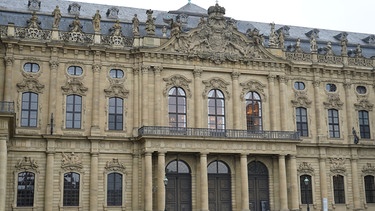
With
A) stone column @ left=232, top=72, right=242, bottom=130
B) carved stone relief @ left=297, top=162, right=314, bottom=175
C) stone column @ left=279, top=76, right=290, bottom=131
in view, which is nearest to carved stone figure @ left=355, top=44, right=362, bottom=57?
stone column @ left=279, top=76, right=290, bottom=131

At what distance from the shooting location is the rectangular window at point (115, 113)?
41.2 metres

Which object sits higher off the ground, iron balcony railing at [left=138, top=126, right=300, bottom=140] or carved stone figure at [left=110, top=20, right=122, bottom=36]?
carved stone figure at [left=110, top=20, right=122, bottom=36]

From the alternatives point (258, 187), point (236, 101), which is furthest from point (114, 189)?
point (236, 101)

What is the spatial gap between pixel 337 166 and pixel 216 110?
1205 centimetres

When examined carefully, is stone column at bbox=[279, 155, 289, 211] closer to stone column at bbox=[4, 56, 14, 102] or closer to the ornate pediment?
the ornate pediment

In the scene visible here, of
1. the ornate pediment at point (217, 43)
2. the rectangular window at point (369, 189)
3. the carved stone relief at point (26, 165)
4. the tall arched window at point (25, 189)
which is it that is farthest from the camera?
the rectangular window at point (369, 189)

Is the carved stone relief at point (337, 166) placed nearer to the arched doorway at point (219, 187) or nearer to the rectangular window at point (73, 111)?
the arched doorway at point (219, 187)

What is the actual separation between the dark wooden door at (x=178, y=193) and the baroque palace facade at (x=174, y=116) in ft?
0.26

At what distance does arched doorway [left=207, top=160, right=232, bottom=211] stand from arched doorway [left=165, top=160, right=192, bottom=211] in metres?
1.82

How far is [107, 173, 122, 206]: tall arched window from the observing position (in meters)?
39.7

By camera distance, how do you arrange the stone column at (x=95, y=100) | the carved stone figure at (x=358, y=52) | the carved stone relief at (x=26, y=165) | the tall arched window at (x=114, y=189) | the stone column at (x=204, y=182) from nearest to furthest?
the carved stone relief at (x=26, y=165) → the tall arched window at (x=114, y=189) → the stone column at (x=204, y=182) → the stone column at (x=95, y=100) → the carved stone figure at (x=358, y=52)

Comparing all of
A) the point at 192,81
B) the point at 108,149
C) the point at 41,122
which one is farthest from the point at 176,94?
the point at 41,122

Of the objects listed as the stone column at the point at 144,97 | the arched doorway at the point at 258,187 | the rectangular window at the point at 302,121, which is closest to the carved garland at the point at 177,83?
the stone column at the point at 144,97

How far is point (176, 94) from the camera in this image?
141ft
